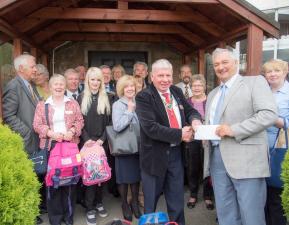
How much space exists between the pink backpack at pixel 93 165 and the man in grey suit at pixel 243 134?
1483 mm

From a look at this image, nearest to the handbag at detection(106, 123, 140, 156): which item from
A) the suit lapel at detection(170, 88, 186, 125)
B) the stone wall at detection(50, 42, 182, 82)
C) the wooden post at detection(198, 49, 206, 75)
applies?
the suit lapel at detection(170, 88, 186, 125)

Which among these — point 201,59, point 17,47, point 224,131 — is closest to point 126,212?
point 224,131

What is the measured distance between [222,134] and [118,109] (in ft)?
4.97

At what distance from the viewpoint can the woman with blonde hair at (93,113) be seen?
12.9ft

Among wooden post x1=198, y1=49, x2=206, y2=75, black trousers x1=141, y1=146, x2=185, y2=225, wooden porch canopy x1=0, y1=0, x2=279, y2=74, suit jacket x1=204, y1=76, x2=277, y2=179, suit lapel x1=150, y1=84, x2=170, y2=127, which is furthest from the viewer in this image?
wooden post x1=198, y1=49, x2=206, y2=75

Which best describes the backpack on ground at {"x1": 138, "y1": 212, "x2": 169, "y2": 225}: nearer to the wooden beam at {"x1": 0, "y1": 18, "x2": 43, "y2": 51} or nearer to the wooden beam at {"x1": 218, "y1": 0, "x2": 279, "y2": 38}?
the wooden beam at {"x1": 218, "y1": 0, "x2": 279, "y2": 38}

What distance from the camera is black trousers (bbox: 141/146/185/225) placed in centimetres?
333

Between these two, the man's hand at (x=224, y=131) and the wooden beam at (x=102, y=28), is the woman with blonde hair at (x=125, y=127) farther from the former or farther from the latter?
the wooden beam at (x=102, y=28)

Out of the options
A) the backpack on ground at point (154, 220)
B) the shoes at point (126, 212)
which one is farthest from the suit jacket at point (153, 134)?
the shoes at point (126, 212)

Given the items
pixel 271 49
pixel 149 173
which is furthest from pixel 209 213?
pixel 271 49

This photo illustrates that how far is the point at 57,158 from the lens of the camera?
3.57 metres

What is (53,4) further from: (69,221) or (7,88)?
(69,221)

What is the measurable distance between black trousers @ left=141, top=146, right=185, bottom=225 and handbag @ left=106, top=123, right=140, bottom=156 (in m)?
0.48

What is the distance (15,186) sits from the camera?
2.02 meters
